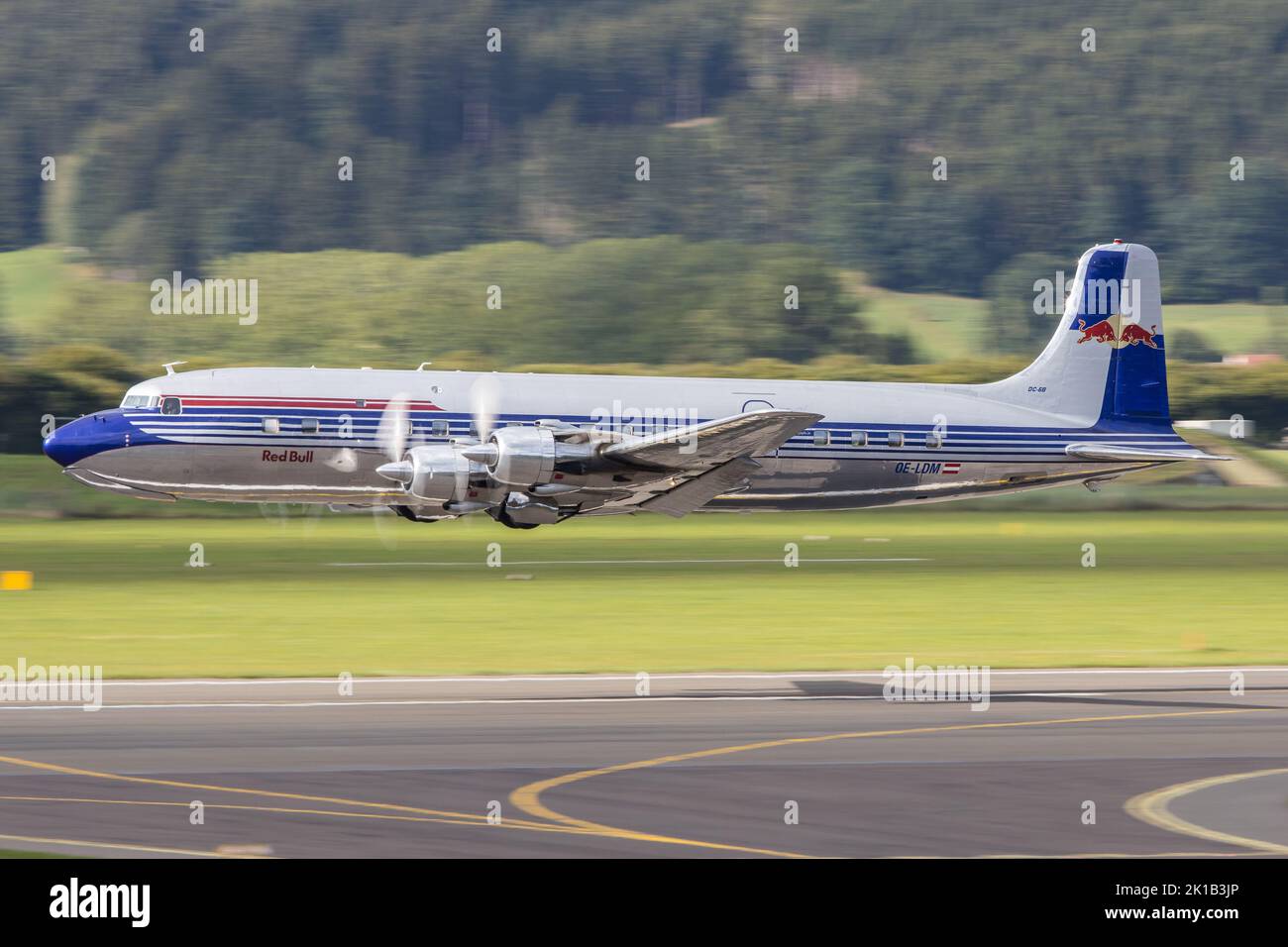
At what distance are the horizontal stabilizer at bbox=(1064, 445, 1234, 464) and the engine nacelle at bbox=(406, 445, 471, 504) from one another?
17.1 meters

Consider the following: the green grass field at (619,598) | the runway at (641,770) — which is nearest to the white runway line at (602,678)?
the runway at (641,770)

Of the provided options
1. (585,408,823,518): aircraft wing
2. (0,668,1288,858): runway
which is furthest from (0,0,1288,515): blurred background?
(0,668,1288,858): runway

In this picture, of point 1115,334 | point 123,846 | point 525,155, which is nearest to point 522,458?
point 123,846

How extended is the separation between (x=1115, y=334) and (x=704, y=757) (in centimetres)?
2565

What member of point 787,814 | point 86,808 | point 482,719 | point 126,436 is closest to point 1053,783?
point 787,814

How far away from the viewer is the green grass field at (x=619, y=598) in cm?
2931

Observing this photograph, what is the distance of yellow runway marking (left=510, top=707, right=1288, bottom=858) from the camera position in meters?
14.7

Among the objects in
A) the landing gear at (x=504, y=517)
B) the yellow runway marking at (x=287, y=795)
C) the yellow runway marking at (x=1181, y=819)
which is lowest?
the yellow runway marking at (x=1181, y=819)

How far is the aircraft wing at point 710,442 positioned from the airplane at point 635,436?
4 cm

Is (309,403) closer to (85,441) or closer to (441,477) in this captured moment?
(85,441)

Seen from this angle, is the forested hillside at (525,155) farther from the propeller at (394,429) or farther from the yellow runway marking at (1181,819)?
the yellow runway marking at (1181,819)

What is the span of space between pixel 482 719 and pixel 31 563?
2974 centimetres

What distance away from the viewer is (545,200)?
169375 millimetres

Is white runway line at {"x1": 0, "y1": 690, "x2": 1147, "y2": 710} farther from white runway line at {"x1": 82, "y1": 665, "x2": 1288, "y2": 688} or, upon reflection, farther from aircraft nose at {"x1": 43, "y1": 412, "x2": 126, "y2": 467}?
aircraft nose at {"x1": 43, "y1": 412, "x2": 126, "y2": 467}
